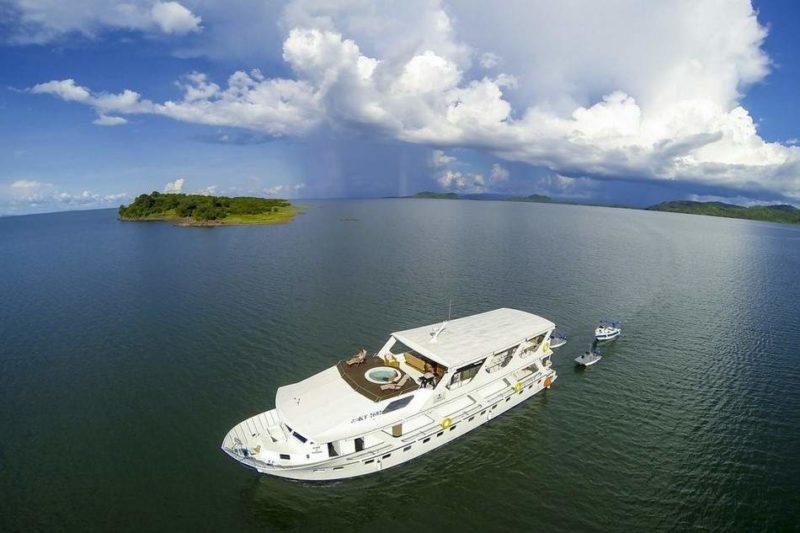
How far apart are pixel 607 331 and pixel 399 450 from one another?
109ft

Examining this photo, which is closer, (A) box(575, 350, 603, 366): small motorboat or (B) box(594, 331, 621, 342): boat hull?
(A) box(575, 350, 603, 366): small motorboat

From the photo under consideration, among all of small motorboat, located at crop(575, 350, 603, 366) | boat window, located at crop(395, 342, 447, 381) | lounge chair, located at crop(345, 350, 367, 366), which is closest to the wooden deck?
lounge chair, located at crop(345, 350, 367, 366)

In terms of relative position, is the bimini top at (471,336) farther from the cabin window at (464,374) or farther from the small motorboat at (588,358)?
the small motorboat at (588,358)

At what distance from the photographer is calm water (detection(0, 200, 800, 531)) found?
22.9 meters

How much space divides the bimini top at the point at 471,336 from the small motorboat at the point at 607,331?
14900 mm

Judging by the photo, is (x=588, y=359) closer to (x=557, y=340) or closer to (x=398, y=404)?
(x=557, y=340)

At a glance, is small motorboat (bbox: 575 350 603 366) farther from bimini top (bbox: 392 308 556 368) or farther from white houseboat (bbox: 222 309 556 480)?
white houseboat (bbox: 222 309 556 480)

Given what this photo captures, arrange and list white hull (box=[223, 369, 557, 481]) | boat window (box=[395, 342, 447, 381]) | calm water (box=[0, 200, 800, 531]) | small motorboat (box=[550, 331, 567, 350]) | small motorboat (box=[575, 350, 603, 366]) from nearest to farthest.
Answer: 1. calm water (box=[0, 200, 800, 531])
2. white hull (box=[223, 369, 557, 481])
3. boat window (box=[395, 342, 447, 381])
4. small motorboat (box=[575, 350, 603, 366])
5. small motorboat (box=[550, 331, 567, 350])

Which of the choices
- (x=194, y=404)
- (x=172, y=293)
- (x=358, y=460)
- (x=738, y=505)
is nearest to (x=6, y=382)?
(x=194, y=404)

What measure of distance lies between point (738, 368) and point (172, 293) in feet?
248

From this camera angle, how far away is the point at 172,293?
62.4 meters

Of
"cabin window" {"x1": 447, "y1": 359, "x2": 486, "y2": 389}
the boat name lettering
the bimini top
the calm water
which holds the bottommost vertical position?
the calm water

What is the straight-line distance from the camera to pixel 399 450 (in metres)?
25.2

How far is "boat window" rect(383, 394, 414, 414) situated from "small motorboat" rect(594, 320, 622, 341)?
30.7 m
